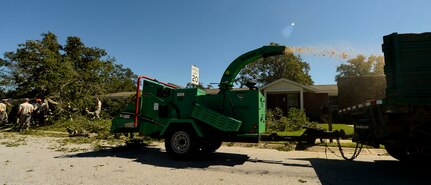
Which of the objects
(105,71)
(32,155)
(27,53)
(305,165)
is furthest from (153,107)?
(27,53)

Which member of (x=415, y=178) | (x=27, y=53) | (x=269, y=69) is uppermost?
(x=269, y=69)

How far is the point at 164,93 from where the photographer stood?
909 centimetres

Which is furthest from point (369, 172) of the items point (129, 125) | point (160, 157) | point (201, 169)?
point (129, 125)

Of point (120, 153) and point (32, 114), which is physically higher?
point (32, 114)

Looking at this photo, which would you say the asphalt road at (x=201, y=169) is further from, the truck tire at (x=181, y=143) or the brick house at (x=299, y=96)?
the brick house at (x=299, y=96)

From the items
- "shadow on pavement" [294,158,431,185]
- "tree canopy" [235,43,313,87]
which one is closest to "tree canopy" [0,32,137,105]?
"shadow on pavement" [294,158,431,185]

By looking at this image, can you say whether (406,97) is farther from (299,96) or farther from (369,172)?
(299,96)

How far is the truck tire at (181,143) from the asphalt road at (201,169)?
0.95ft

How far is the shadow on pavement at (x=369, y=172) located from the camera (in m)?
6.01

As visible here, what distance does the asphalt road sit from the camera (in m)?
Result: 5.99

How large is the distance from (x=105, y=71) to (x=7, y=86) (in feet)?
43.8

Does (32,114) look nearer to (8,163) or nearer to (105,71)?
(105,71)

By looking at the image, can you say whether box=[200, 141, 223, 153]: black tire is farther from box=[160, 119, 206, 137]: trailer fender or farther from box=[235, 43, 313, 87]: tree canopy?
box=[235, 43, 313, 87]: tree canopy

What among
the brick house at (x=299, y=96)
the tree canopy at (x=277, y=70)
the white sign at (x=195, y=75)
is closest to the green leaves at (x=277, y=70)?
the tree canopy at (x=277, y=70)
